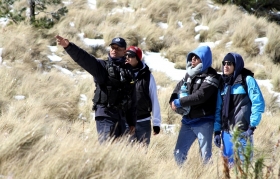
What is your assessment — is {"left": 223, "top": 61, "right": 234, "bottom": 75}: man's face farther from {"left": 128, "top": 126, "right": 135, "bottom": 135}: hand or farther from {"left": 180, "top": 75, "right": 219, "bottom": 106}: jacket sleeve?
{"left": 128, "top": 126, "right": 135, "bottom": 135}: hand

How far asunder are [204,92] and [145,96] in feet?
2.39

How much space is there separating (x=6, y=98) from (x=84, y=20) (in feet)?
22.8

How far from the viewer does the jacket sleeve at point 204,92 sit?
13.5ft

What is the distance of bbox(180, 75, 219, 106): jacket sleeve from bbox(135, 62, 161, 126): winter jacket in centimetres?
46

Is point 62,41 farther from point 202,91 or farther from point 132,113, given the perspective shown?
point 202,91

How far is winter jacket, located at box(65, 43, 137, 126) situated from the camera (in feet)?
11.8

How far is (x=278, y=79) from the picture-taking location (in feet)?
34.8

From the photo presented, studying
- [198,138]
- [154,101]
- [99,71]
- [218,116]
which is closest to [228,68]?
[218,116]

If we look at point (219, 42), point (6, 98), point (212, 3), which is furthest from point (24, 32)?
point (212, 3)

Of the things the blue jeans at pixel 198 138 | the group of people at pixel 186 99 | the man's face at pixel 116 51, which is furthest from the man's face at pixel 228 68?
the man's face at pixel 116 51

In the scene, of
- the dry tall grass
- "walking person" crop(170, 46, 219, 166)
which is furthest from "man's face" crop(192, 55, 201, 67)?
the dry tall grass

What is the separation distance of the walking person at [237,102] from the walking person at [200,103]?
0.39 feet

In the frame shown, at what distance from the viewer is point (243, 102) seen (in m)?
3.98

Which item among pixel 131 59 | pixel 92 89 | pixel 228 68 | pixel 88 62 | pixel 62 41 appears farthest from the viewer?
pixel 92 89
